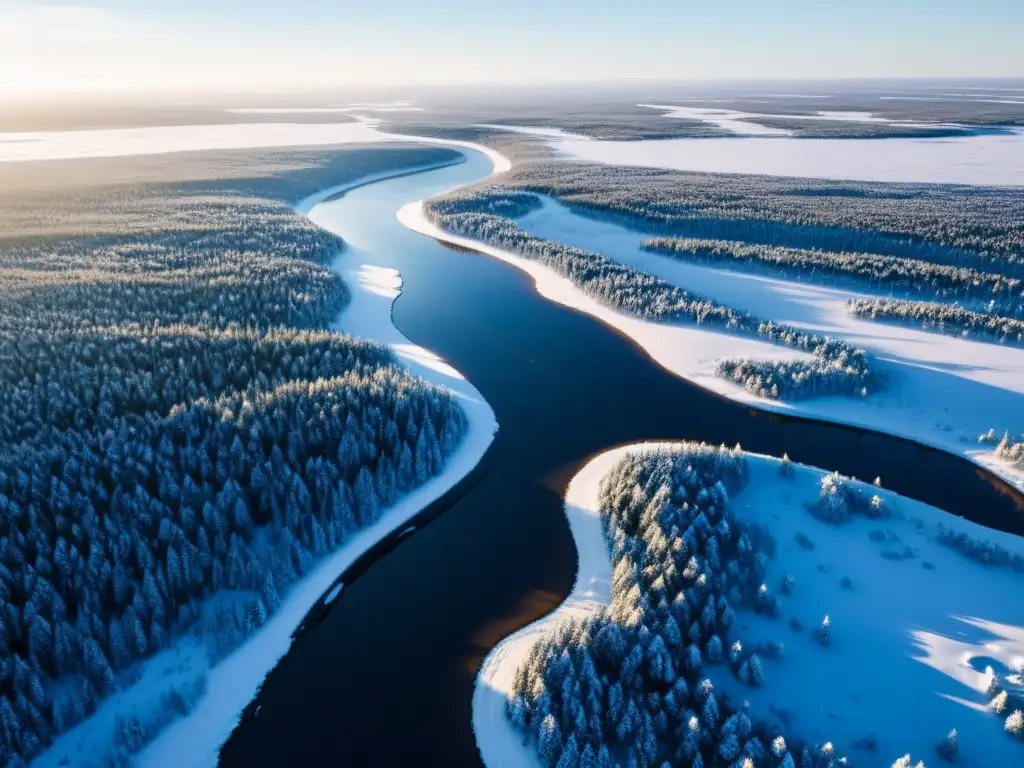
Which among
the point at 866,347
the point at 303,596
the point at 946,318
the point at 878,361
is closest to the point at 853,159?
the point at 946,318

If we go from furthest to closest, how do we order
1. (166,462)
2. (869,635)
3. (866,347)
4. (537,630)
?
(866,347) < (166,462) < (537,630) < (869,635)

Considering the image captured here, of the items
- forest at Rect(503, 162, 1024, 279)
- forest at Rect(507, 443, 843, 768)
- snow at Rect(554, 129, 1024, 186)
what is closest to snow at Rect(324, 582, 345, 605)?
forest at Rect(507, 443, 843, 768)

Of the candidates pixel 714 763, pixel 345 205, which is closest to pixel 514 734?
pixel 714 763

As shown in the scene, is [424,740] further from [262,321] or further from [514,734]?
[262,321]

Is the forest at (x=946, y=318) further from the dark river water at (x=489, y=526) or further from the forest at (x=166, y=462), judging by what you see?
the forest at (x=166, y=462)

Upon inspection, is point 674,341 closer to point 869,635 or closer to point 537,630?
point 869,635

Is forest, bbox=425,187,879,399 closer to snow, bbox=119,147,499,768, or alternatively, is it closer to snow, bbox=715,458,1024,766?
snow, bbox=715,458,1024,766
